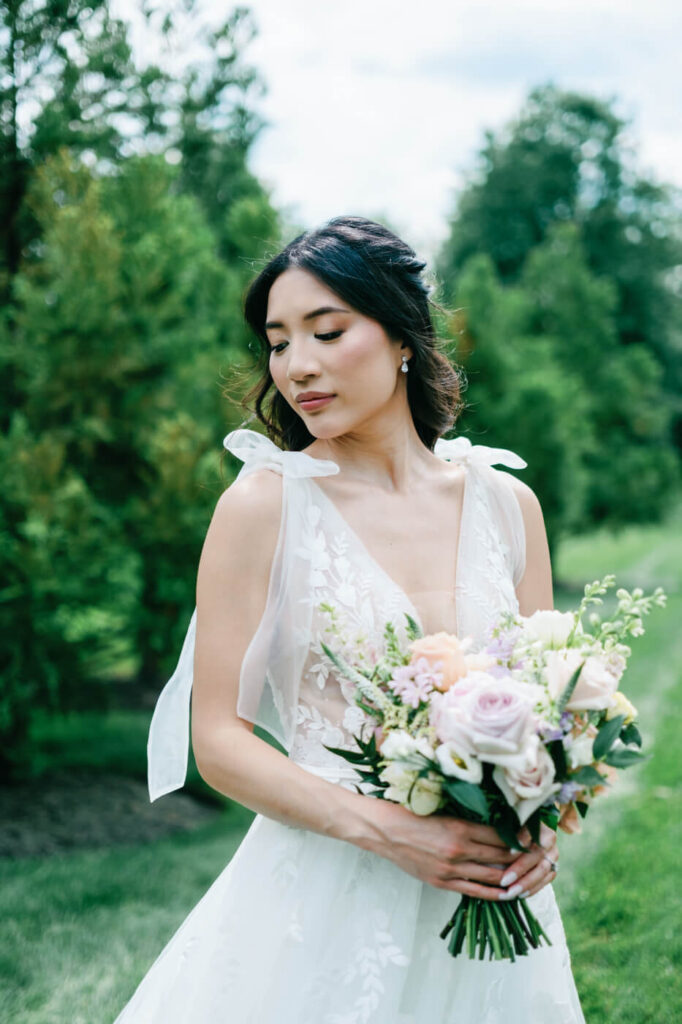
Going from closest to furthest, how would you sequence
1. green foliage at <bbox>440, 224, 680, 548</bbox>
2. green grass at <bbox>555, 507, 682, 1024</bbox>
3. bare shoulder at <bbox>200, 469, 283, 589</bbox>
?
bare shoulder at <bbox>200, 469, 283, 589</bbox>, green grass at <bbox>555, 507, 682, 1024</bbox>, green foliage at <bbox>440, 224, 680, 548</bbox>

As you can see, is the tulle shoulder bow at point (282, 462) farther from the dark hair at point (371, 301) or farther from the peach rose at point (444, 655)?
the peach rose at point (444, 655)

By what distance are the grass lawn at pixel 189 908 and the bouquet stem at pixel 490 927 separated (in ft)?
6.85

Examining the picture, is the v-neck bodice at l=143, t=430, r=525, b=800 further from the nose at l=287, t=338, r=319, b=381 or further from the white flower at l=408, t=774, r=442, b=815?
the white flower at l=408, t=774, r=442, b=815

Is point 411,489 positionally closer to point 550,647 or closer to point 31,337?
point 550,647

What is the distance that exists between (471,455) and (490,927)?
1286mm

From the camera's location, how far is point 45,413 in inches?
262

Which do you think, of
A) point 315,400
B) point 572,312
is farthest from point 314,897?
point 572,312

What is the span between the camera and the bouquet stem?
192 cm

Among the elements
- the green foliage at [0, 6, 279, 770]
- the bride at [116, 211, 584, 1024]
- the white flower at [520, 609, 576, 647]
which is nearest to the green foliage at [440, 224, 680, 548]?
the green foliage at [0, 6, 279, 770]

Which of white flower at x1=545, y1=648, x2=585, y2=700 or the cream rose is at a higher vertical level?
white flower at x1=545, y1=648, x2=585, y2=700

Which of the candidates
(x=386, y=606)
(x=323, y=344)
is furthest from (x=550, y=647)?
(x=323, y=344)

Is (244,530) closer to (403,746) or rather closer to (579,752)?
(403,746)

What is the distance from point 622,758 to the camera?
6.14ft

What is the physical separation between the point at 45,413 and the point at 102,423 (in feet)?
1.26
